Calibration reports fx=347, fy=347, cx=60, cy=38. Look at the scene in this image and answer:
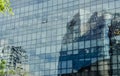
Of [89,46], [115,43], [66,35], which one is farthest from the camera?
[66,35]

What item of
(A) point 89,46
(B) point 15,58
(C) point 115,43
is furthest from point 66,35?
(B) point 15,58

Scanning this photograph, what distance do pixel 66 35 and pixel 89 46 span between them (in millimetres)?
6671

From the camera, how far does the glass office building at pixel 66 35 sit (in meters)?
60.9

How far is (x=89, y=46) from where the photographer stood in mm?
62938

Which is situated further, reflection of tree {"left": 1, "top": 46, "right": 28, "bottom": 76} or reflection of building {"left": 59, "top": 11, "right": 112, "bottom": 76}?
reflection of tree {"left": 1, "top": 46, "right": 28, "bottom": 76}

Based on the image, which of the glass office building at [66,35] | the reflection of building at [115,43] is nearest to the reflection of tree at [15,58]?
the glass office building at [66,35]

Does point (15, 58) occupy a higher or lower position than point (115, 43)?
lower

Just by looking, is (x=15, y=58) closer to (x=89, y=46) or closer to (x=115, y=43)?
(x=89, y=46)

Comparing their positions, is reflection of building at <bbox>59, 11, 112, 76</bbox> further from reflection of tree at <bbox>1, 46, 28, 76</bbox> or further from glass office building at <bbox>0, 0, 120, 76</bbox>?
reflection of tree at <bbox>1, 46, 28, 76</bbox>

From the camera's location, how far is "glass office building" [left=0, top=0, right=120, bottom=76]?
200 ft

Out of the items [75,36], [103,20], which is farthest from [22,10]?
[103,20]

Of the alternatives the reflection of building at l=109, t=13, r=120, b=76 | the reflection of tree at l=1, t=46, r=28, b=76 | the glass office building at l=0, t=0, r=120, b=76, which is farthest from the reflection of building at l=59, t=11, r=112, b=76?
the reflection of tree at l=1, t=46, r=28, b=76

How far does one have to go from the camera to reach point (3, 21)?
8125cm

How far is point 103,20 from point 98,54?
623 centimetres
